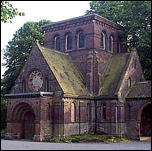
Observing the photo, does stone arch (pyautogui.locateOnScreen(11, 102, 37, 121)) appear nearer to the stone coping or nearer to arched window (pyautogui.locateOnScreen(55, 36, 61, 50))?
arched window (pyautogui.locateOnScreen(55, 36, 61, 50))

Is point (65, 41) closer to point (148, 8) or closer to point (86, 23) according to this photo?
point (86, 23)

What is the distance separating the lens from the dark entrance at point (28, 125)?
3716 centimetres

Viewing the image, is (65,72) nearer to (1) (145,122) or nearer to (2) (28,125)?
(2) (28,125)

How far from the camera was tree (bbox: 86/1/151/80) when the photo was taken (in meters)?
44.1

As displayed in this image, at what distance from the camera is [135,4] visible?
45.0 m

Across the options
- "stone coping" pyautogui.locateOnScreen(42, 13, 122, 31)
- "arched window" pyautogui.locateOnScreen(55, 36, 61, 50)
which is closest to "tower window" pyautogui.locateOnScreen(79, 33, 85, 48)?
"stone coping" pyautogui.locateOnScreen(42, 13, 122, 31)

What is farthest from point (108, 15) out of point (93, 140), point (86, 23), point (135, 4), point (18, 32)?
point (93, 140)

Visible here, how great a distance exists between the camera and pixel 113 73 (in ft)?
133

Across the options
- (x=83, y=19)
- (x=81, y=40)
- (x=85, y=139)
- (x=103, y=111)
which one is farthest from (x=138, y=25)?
(x=85, y=139)

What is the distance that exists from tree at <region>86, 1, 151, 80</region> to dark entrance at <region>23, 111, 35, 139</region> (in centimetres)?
1664

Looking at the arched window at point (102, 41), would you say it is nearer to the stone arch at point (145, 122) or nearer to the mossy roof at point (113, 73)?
the mossy roof at point (113, 73)

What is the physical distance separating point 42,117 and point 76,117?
4042 millimetres

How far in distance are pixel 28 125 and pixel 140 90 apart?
12746mm

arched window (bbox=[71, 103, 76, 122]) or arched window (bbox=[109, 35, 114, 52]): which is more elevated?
arched window (bbox=[109, 35, 114, 52])
